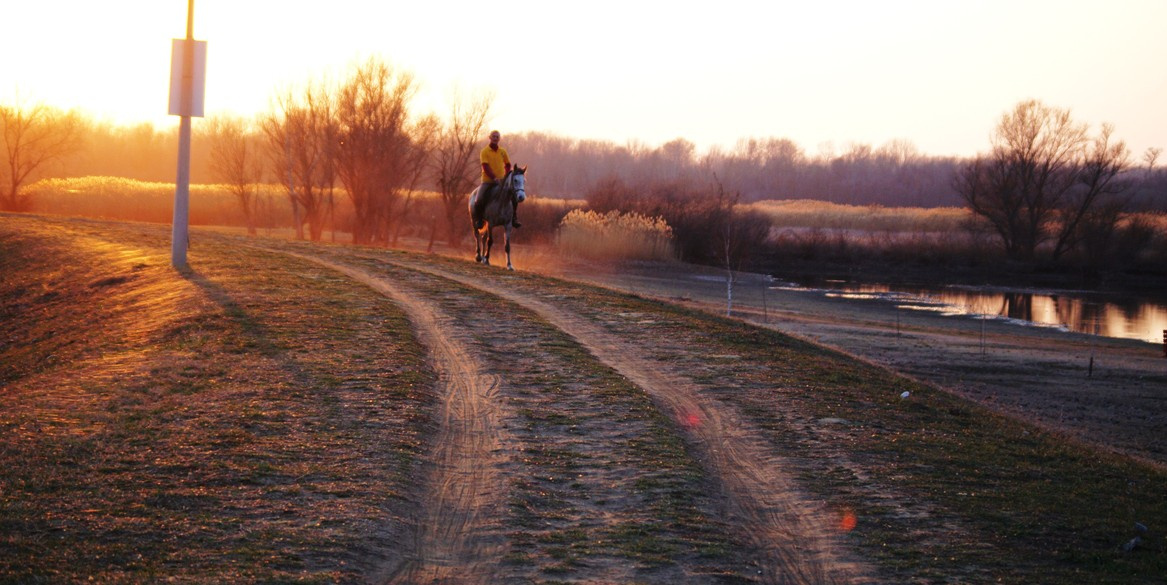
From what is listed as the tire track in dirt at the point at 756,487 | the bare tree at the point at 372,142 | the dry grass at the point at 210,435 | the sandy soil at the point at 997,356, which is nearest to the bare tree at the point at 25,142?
the bare tree at the point at 372,142

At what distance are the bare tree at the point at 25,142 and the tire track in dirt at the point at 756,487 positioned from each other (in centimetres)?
4445

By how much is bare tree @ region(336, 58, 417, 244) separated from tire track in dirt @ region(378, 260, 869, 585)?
29.8 metres

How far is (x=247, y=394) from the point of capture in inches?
345

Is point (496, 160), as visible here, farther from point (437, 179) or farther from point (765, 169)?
point (765, 169)

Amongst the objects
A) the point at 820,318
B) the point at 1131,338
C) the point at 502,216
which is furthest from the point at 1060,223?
the point at 502,216

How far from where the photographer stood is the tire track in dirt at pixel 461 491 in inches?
213

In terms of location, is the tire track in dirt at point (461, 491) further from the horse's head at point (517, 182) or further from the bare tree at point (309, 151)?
the bare tree at point (309, 151)

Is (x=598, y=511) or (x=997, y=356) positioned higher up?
(x=598, y=511)

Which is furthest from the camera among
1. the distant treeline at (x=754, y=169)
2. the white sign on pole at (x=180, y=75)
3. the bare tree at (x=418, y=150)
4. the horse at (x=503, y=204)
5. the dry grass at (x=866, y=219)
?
the distant treeline at (x=754, y=169)

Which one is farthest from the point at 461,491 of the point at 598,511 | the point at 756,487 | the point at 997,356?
the point at 997,356

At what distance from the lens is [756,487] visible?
694 centimetres

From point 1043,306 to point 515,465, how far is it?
34.4 m

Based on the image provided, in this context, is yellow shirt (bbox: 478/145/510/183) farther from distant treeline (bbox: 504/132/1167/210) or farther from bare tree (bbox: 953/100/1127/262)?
distant treeline (bbox: 504/132/1167/210)

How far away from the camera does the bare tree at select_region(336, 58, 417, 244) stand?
39.5m
